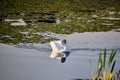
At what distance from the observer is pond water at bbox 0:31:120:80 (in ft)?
14.5

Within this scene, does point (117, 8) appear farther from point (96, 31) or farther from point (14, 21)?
point (14, 21)

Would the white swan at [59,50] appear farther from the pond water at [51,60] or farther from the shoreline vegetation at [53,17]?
the shoreline vegetation at [53,17]

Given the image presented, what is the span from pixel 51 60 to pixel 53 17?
1.90m

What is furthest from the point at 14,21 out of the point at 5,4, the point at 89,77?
the point at 89,77

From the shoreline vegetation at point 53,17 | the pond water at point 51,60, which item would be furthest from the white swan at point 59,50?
the shoreline vegetation at point 53,17

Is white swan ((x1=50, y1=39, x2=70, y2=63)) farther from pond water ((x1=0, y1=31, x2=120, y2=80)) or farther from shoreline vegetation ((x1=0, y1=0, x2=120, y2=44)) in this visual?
shoreline vegetation ((x1=0, y1=0, x2=120, y2=44))

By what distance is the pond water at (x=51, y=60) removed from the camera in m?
4.41

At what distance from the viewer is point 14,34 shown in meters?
5.70

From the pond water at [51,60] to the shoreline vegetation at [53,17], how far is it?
285mm

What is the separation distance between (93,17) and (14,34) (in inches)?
85.6

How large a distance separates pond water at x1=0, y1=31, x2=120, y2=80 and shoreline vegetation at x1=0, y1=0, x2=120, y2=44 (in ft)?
0.94

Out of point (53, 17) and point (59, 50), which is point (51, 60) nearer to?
point (59, 50)

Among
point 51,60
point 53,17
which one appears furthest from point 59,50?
point 53,17

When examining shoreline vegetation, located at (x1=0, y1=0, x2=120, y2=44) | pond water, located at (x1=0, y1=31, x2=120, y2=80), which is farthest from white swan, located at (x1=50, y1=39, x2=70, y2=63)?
shoreline vegetation, located at (x1=0, y1=0, x2=120, y2=44)
